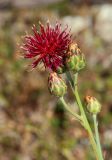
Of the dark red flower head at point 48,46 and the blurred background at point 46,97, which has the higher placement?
the blurred background at point 46,97

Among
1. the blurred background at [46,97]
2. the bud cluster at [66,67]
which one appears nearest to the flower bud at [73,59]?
the bud cluster at [66,67]

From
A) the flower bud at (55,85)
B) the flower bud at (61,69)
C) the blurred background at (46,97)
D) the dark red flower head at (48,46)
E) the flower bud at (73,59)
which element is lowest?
the flower bud at (55,85)

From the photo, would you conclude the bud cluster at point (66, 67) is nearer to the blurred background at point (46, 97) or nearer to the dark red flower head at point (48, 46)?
the dark red flower head at point (48, 46)

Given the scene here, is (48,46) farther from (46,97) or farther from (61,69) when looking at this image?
(46,97)

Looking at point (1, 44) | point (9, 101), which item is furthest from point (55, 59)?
point (1, 44)

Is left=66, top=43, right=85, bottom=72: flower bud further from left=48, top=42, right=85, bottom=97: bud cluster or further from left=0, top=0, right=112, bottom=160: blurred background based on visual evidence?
left=0, top=0, right=112, bottom=160: blurred background

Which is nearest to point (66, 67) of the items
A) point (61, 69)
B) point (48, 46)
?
→ point (61, 69)
